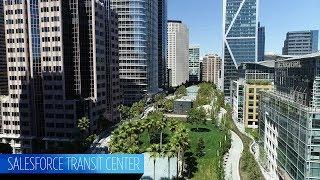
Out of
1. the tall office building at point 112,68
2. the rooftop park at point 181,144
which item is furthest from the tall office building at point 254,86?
the tall office building at point 112,68

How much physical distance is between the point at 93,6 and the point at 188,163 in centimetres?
8306

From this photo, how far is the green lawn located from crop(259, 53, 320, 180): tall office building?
17385 mm

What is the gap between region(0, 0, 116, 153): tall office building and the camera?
142250 mm

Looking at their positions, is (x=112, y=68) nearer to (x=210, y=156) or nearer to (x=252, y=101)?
(x=252, y=101)

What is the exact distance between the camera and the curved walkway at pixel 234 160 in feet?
338

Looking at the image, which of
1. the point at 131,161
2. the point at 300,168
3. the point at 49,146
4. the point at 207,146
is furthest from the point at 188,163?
the point at 131,161

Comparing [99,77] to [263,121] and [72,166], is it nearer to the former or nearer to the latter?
[263,121]

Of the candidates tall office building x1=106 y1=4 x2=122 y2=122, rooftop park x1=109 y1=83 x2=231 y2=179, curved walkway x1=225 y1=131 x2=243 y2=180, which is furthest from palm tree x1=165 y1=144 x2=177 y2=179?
tall office building x1=106 y1=4 x2=122 y2=122

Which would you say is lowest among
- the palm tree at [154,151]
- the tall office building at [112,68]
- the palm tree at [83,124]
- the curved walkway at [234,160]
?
the curved walkway at [234,160]

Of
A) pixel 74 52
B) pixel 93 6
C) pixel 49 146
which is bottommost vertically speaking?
pixel 49 146

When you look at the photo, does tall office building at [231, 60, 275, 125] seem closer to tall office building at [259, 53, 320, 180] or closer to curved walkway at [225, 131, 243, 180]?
curved walkway at [225, 131, 243, 180]

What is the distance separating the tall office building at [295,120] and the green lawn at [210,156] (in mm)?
17385

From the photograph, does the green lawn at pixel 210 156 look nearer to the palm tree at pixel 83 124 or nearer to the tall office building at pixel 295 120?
the tall office building at pixel 295 120

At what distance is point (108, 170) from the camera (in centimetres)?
3019
